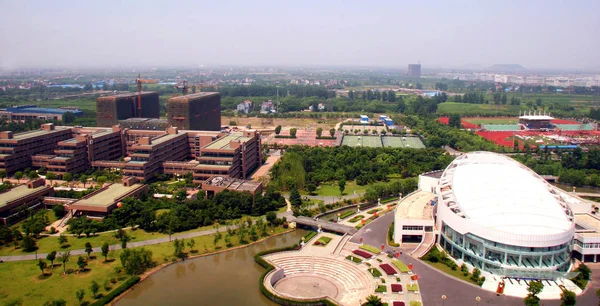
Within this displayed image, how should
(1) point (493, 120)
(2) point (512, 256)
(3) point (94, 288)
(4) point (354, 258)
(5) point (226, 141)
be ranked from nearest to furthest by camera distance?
(3) point (94, 288) → (2) point (512, 256) → (4) point (354, 258) → (5) point (226, 141) → (1) point (493, 120)

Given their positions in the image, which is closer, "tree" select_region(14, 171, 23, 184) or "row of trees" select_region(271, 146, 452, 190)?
"tree" select_region(14, 171, 23, 184)

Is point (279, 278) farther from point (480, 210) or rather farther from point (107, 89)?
point (107, 89)

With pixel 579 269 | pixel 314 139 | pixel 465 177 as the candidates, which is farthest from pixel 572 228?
pixel 314 139

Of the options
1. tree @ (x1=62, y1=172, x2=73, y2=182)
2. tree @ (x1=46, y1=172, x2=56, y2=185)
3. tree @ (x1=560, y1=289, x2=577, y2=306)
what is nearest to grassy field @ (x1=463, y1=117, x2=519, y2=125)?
tree @ (x1=560, y1=289, x2=577, y2=306)

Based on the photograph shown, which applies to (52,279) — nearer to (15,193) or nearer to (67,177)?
(15,193)

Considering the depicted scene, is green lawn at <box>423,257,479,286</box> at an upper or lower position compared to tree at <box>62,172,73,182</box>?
lower

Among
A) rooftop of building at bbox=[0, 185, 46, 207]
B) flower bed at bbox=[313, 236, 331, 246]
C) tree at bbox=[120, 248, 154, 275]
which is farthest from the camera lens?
rooftop of building at bbox=[0, 185, 46, 207]

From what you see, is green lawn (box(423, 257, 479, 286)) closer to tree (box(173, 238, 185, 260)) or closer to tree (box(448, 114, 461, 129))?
tree (box(173, 238, 185, 260))

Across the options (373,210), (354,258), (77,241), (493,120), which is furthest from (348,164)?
(493,120)
